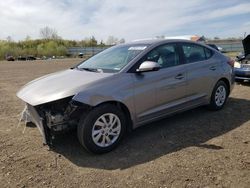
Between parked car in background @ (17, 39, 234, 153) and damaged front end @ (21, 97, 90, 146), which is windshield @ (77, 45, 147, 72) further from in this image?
damaged front end @ (21, 97, 90, 146)

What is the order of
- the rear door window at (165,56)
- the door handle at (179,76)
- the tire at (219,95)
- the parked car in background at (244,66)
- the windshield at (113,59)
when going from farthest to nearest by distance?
the parked car in background at (244,66), the tire at (219,95), the door handle at (179,76), the rear door window at (165,56), the windshield at (113,59)

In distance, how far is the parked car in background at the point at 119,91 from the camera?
3898 millimetres

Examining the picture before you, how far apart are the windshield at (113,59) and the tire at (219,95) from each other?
2.05m

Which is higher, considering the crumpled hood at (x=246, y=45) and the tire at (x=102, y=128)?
the crumpled hood at (x=246, y=45)

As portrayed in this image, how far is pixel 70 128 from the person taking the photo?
397 cm

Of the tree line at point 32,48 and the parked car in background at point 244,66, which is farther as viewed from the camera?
the tree line at point 32,48

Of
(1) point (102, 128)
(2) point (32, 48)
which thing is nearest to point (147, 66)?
(1) point (102, 128)

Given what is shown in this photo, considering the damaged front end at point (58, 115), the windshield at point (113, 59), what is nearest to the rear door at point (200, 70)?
the windshield at point (113, 59)

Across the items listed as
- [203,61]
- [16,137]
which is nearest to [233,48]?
[203,61]

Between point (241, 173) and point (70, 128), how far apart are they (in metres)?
2.32

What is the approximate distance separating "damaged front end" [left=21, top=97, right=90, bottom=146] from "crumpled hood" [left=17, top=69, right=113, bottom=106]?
0.10 metres

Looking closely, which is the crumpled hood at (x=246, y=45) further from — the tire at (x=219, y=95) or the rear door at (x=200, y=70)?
the rear door at (x=200, y=70)

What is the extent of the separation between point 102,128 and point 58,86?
899 mm

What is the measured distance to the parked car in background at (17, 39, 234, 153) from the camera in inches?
153
